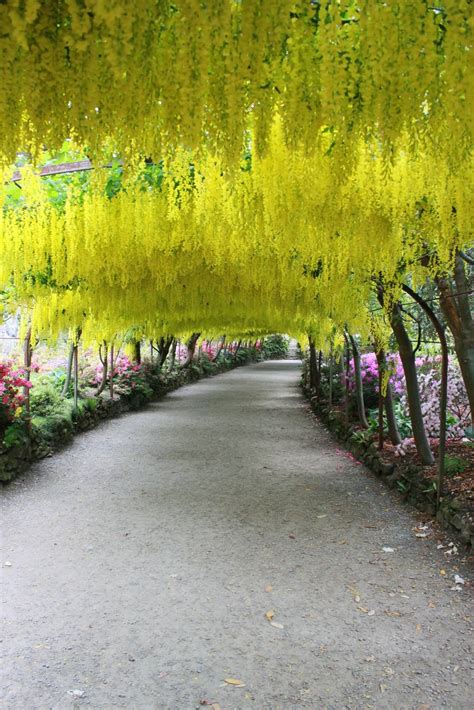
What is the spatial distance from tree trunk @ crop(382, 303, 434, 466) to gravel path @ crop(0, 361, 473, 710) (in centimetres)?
51

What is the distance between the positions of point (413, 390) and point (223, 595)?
2930 millimetres

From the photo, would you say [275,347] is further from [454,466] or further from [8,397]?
[454,466]

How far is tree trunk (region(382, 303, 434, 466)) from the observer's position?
16.5ft

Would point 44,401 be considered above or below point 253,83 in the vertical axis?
below

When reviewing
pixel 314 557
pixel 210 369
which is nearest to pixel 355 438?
pixel 314 557

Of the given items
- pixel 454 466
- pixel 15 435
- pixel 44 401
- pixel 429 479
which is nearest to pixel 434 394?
pixel 454 466

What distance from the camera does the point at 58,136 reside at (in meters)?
1.36

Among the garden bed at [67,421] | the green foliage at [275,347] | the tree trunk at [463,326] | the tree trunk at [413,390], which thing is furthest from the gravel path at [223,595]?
the green foliage at [275,347]

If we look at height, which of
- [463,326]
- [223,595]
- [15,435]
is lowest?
[223,595]

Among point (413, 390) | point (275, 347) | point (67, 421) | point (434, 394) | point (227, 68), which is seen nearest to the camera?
point (227, 68)

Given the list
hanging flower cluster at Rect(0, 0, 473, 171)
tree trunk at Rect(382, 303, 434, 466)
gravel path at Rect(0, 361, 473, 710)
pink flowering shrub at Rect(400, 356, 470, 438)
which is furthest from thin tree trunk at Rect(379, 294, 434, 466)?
hanging flower cluster at Rect(0, 0, 473, 171)

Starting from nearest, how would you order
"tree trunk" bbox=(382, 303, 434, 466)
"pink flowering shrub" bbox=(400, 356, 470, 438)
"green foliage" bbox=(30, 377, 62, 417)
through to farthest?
1. "tree trunk" bbox=(382, 303, 434, 466)
2. "pink flowering shrub" bbox=(400, 356, 470, 438)
3. "green foliage" bbox=(30, 377, 62, 417)

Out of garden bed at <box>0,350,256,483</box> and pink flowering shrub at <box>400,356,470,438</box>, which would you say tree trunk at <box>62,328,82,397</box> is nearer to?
garden bed at <box>0,350,256,483</box>

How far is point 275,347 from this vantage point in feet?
136
